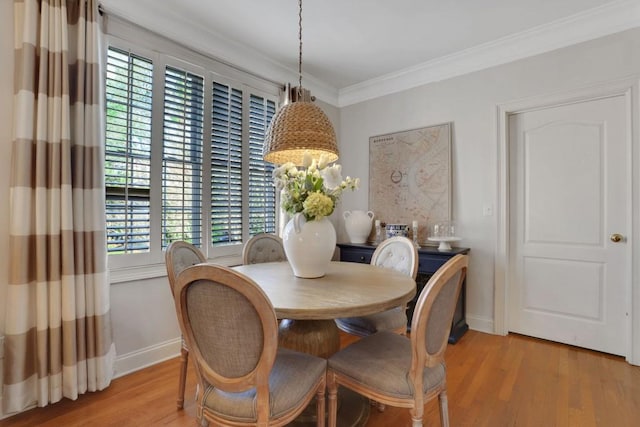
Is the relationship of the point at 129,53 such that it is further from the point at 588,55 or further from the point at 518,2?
the point at 588,55

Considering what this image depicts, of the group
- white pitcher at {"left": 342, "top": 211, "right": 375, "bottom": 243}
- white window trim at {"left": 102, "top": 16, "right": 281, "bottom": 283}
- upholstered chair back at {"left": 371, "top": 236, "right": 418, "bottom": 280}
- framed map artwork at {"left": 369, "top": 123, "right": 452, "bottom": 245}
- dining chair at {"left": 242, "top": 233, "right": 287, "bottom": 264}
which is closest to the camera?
upholstered chair back at {"left": 371, "top": 236, "right": 418, "bottom": 280}

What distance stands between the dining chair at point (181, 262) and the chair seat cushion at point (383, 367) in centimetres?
87

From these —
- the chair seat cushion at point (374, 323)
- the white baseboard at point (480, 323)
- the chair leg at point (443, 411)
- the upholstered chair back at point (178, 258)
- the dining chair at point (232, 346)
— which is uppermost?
the upholstered chair back at point (178, 258)

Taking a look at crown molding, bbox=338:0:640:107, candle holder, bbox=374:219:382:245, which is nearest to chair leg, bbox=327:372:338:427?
candle holder, bbox=374:219:382:245

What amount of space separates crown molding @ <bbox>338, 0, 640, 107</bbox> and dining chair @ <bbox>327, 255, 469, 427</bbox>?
247 cm

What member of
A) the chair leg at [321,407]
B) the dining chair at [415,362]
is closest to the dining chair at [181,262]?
the chair leg at [321,407]

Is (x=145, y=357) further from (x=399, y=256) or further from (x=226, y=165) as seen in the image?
(x=399, y=256)

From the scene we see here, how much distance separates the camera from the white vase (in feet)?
5.58

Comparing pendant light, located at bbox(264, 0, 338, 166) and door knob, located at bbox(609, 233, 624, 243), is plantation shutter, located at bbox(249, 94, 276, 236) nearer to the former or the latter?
pendant light, located at bbox(264, 0, 338, 166)

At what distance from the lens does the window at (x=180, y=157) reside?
2.19 m

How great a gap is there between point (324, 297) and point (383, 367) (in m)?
0.37

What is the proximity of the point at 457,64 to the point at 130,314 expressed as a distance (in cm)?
357

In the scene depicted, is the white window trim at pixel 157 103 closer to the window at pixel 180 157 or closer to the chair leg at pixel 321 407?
the window at pixel 180 157

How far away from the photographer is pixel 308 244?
1.71 metres
